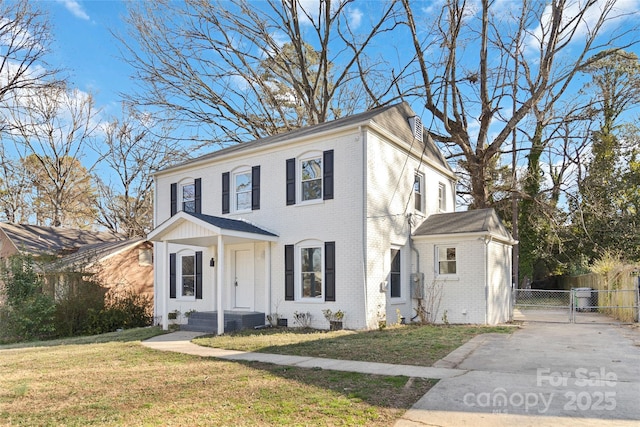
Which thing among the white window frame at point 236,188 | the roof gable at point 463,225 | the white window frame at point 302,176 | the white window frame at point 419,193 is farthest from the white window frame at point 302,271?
the white window frame at point 419,193

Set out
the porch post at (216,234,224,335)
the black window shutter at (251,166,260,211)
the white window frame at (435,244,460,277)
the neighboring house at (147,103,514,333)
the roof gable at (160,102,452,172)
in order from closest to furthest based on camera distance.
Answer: the porch post at (216,234,224,335) → the neighboring house at (147,103,514,333) → the roof gable at (160,102,452,172) → the white window frame at (435,244,460,277) → the black window shutter at (251,166,260,211)

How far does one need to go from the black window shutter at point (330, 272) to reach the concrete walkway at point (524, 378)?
153 inches

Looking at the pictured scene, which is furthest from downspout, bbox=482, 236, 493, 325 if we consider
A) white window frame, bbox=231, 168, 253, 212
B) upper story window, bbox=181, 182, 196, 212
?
upper story window, bbox=181, 182, 196, 212

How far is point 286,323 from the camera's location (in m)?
13.7

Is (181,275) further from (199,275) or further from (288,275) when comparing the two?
(288,275)

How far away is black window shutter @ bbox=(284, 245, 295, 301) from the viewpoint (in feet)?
44.9

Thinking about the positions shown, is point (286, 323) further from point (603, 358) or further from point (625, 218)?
point (625, 218)

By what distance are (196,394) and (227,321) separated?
7.51 m

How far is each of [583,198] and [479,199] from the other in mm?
7178

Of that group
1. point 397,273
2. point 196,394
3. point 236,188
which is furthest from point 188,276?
point 196,394

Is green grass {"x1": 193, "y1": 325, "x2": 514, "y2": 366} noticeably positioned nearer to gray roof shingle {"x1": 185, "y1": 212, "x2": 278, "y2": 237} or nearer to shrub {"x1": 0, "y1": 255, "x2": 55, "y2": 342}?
gray roof shingle {"x1": 185, "y1": 212, "x2": 278, "y2": 237}

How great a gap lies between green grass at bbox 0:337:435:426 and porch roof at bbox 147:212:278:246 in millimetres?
4647

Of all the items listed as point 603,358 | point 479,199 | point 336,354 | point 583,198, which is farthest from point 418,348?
point 583,198

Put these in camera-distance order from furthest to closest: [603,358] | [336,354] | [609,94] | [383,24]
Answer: [609,94] < [383,24] < [336,354] < [603,358]
